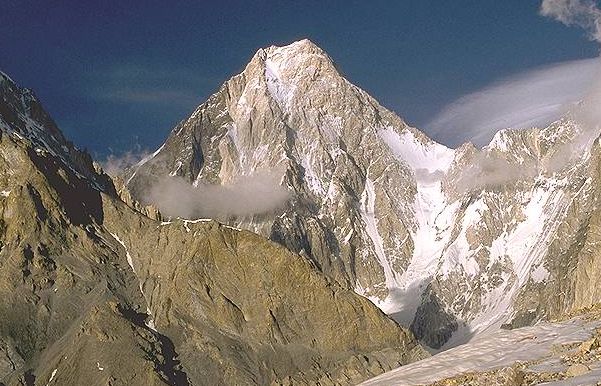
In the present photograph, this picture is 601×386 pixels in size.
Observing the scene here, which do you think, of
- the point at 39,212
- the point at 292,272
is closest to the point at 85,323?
the point at 39,212

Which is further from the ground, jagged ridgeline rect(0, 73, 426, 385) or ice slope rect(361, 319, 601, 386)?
jagged ridgeline rect(0, 73, 426, 385)

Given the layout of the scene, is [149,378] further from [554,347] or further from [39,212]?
[554,347]

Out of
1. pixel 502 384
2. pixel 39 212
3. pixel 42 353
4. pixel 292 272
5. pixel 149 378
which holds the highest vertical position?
pixel 39 212

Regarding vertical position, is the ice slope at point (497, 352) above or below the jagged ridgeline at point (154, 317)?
below

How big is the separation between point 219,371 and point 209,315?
2354 cm

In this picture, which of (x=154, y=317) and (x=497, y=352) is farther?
(x=154, y=317)

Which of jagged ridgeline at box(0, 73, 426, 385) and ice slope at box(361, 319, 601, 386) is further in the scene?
jagged ridgeline at box(0, 73, 426, 385)

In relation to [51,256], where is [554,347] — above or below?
below

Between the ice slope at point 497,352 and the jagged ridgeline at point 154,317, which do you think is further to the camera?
the jagged ridgeline at point 154,317

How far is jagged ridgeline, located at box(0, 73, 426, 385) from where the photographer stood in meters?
157

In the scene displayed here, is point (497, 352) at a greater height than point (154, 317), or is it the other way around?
point (154, 317)

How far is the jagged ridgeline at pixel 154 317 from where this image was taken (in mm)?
156625

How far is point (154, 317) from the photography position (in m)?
183

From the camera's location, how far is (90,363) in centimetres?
15075
